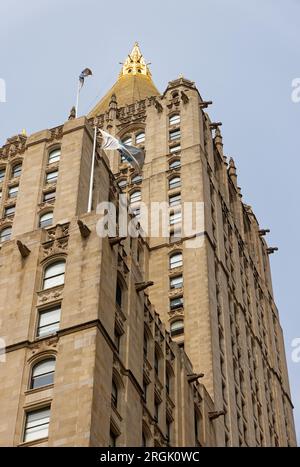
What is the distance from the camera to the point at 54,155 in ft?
236

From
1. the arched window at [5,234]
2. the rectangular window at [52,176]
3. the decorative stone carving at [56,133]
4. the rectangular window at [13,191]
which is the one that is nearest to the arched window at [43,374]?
the arched window at [5,234]

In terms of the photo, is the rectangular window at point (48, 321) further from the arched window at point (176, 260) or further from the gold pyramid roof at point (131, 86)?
the gold pyramid roof at point (131, 86)

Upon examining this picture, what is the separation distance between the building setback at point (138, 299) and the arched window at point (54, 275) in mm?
81

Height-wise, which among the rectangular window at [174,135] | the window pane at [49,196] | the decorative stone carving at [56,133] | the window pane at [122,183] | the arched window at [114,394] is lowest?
the arched window at [114,394]

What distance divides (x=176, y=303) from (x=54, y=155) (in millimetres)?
16000

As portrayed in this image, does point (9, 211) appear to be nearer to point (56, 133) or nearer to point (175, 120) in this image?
point (56, 133)

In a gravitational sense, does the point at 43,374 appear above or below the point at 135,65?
below

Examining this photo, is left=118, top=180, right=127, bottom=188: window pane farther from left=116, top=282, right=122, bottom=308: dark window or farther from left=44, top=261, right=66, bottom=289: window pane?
left=44, top=261, right=66, bottom=289: window pane

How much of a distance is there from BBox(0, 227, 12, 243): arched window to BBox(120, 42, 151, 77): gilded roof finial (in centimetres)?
6697

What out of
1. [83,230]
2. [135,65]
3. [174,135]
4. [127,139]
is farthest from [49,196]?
[135,65]

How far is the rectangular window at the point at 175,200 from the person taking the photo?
90.7 m

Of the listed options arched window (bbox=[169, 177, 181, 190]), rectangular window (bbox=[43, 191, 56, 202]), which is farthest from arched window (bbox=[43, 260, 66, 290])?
arched window (bbox=[169, 177, 181, 190])

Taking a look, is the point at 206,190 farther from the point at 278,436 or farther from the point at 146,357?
the point at 146,357
